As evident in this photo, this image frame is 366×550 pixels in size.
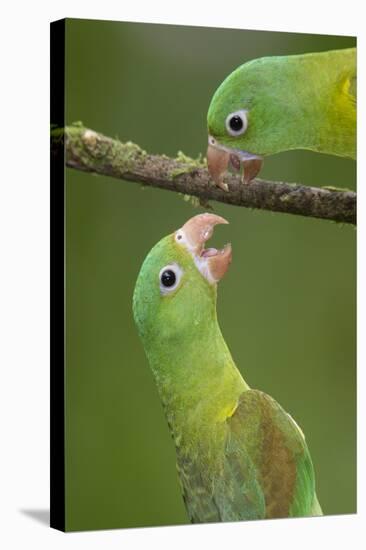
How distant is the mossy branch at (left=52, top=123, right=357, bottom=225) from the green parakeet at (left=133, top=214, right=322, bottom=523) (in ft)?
0.55

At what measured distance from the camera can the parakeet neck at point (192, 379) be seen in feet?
13.9

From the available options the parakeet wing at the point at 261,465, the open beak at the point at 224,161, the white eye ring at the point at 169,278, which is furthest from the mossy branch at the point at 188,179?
the parakeet wing at the point at 261,465

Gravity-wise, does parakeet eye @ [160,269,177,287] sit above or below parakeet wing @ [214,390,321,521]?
above

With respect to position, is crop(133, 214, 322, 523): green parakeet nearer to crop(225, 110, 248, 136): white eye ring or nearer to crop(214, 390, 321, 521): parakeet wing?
crop(214, 390, 321, 521): parakeet wing

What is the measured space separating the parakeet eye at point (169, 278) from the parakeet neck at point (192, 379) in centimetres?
20

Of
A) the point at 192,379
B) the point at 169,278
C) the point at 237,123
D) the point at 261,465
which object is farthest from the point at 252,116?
the point at 261,465

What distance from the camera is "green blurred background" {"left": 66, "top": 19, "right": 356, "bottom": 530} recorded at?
13.4 feet

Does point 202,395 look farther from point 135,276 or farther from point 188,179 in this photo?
point 188,179

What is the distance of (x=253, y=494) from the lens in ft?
14.1

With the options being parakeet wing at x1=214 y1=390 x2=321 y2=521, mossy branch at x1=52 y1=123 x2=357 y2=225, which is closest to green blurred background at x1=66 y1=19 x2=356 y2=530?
mossy branch at x1=52 y1=123 x2=357 y2=225

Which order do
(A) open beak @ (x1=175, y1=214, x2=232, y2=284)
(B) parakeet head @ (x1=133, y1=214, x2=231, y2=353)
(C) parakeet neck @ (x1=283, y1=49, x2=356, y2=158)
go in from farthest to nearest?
(C) parakeet neck @ (x1=283, y1=49, x2=356, y2=158) < (A) open beak @ (x1=175, y1=214, x2=232, y2=284) < (B) parakeet head @ (x1=133, y1=214, x2=231, y2=353)

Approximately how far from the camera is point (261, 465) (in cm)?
429

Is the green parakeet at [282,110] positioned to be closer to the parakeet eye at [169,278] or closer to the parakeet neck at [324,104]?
the parakeet neck at [324,104]

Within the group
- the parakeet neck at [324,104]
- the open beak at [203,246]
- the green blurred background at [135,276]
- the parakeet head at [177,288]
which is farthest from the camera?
the parakeet neck at [324,104]
